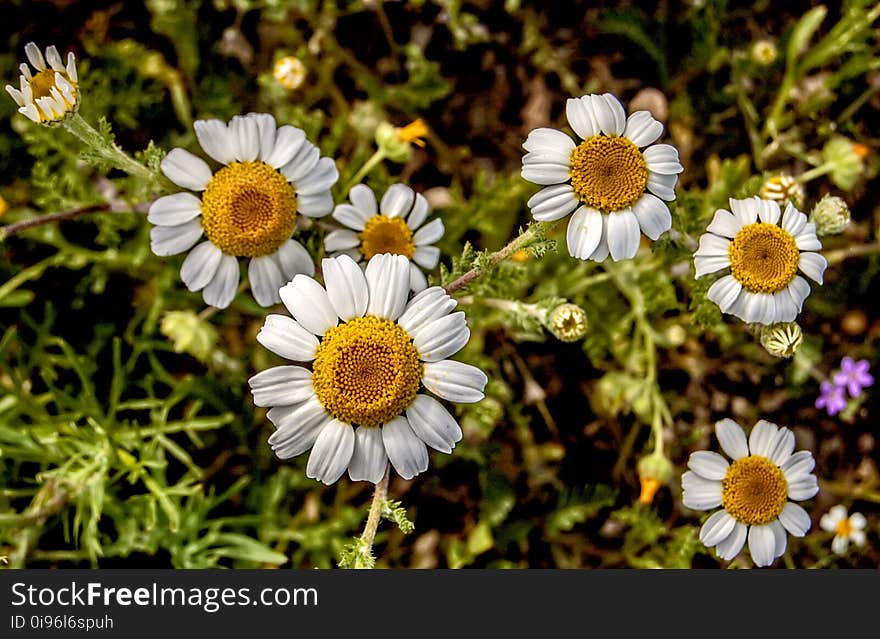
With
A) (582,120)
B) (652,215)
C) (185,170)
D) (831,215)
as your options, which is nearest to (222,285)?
(185,170)

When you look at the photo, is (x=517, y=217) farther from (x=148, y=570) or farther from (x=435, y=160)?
(x=148, y=570)

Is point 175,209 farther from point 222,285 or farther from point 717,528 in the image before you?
point 717,528

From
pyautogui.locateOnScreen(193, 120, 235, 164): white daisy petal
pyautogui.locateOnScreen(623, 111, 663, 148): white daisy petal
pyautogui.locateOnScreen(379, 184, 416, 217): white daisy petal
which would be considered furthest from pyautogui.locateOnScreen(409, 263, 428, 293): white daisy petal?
pyautogui.locateOnScreen(623, 111, 663, 148): white daisy petal

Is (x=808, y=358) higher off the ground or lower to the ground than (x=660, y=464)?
higher

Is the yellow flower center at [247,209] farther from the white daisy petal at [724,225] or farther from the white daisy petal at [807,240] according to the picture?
the white daisy petal at [807,240]

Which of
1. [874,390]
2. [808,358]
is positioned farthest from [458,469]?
[874,390]

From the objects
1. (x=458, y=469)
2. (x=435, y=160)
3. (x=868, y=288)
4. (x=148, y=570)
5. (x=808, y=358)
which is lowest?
(x=148, y=570)
